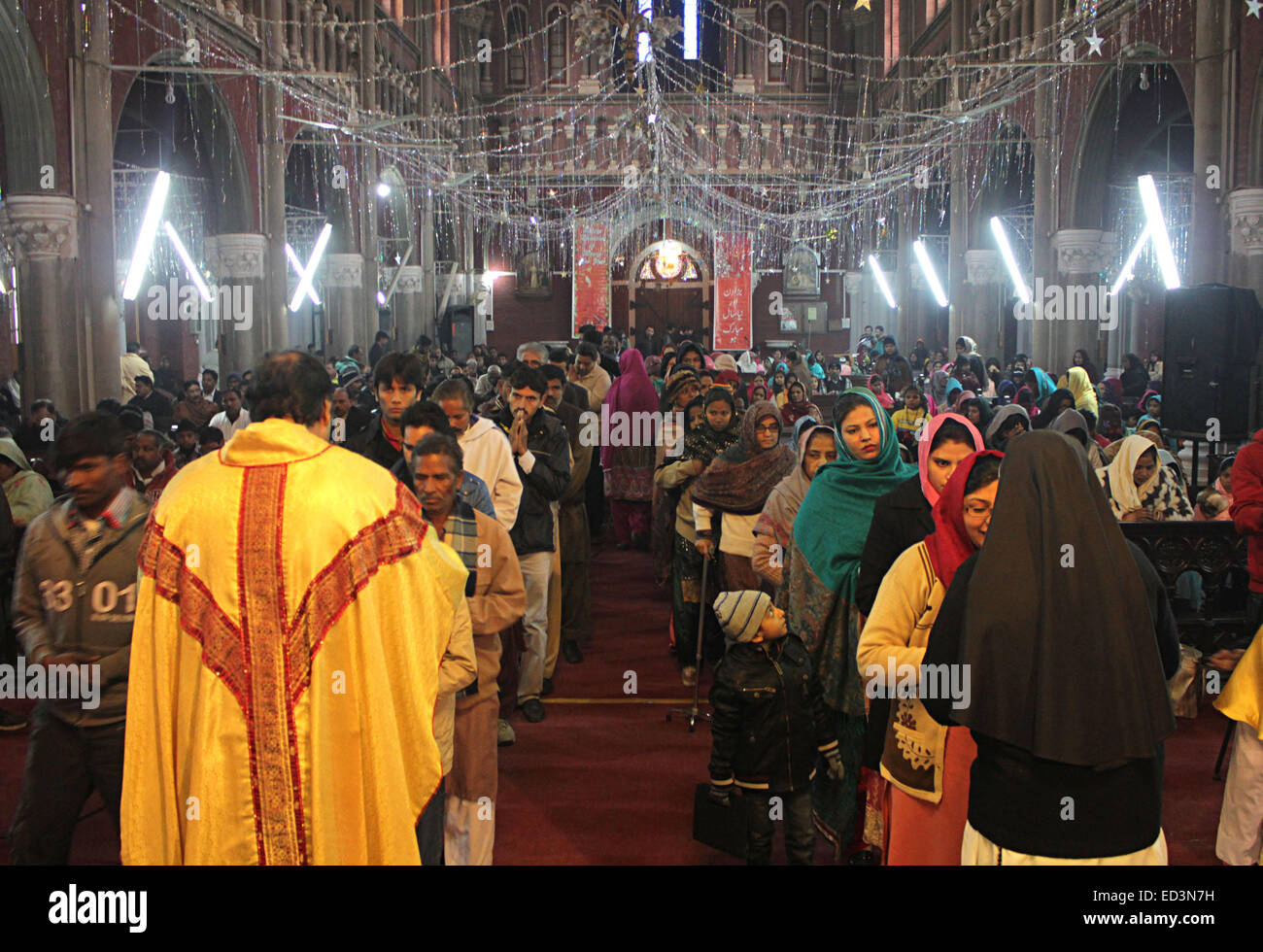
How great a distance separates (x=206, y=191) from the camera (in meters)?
17.1

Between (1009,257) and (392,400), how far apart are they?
59.0 ft

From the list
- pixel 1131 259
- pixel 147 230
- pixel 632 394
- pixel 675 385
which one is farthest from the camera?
pixel 1131 259

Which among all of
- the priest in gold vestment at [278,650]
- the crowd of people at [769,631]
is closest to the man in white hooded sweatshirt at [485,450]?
the crowd of people at [769,631]

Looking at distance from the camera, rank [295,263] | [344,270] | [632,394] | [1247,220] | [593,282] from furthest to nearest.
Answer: [593,282], [295,263], [344,270], [1247,220], [632,394]

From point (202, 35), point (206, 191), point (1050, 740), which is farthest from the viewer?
point (206, 191)

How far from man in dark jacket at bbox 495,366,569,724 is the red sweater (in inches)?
125

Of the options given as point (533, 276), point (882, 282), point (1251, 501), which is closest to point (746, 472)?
point (1251, 501)

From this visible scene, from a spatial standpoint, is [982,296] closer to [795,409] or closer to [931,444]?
[795,409]

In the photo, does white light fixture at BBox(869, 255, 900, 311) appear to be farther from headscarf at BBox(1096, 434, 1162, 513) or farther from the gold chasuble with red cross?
the gold chasuble with red cross

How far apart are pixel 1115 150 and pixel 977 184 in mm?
2970

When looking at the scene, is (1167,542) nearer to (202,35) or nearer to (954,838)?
(954,838)

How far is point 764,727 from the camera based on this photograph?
3887 mm

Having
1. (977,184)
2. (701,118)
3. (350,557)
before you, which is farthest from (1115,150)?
(350,557)
